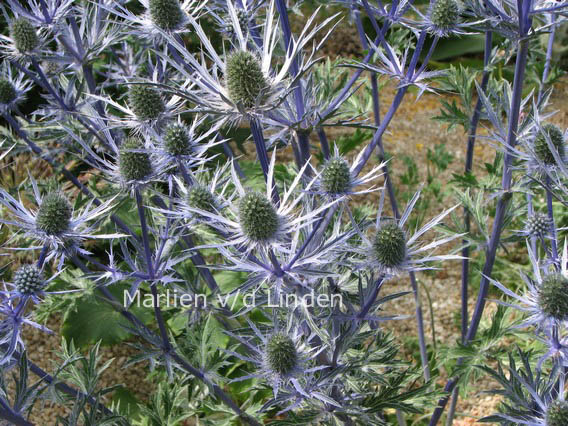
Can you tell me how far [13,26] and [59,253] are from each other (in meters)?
0.73

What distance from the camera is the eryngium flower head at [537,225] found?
1.60m

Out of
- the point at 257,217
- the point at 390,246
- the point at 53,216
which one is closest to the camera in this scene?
the point at 257,217

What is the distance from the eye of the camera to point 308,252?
126 cm

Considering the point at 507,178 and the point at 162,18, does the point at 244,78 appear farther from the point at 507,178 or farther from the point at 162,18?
the point at 507,178

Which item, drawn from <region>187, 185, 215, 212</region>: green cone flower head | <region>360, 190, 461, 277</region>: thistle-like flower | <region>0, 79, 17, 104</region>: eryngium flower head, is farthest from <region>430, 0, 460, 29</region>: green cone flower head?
<region>0, 79, 17, 104</region>: eryngium flower head

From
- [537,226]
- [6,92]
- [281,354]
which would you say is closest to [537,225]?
[537,226]

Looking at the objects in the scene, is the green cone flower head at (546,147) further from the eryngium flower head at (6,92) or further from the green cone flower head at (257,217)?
the eryngium flower head at (6,92)

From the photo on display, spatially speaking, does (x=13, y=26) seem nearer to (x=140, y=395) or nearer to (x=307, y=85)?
(x=307, y=85)

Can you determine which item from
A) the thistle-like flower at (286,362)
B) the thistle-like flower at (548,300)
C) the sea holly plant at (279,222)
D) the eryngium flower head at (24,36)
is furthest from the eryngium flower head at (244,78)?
the eryngium flower head at (24,36)

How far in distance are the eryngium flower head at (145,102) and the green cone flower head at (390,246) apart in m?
0.59

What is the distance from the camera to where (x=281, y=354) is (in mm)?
1282

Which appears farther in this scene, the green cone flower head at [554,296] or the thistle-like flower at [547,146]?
the thistle-like flower at [547,146]

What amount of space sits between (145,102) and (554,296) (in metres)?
0.98

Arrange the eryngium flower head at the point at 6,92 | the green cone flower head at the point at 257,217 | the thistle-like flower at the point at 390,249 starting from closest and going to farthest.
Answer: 1. the green cone flower head at the point at 257,217
2. the thistle-like flower at the point at 390,249
3. the eryngium flower head at the point at 6,92
